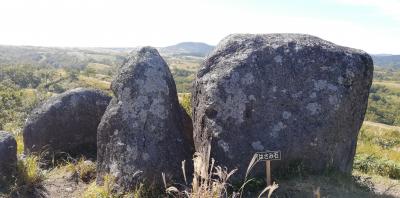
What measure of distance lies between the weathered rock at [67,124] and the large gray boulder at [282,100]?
4.18 metres

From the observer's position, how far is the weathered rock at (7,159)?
10.3m

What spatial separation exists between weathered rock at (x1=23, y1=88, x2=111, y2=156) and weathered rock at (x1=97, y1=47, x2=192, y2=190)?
9.11 ft

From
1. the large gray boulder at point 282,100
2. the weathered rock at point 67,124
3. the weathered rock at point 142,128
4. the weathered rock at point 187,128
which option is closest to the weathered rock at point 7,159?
the weathered rock at point 67,124

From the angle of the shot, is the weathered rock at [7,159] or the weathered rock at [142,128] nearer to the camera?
the weathered rock at [142,128]

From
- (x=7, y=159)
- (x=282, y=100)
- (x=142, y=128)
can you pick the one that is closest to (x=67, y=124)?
(x=7, y=159)

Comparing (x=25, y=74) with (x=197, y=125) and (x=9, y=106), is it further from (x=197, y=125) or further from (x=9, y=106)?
(x=197, y=125)

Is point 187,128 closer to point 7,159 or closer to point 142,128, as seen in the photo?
point 142,128

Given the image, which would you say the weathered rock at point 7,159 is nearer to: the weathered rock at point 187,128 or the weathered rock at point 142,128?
the weathered rock at point 142,128

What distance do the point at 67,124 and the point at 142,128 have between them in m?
4.02

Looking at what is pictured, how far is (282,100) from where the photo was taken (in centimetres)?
956

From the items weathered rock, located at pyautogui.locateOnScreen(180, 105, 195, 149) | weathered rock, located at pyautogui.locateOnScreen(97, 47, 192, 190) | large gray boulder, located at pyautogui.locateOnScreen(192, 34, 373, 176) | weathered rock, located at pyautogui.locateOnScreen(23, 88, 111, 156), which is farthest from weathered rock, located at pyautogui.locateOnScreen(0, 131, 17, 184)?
large gray boulder, located at pyautogui.locateOnScreen(192, 34, 373, 176)

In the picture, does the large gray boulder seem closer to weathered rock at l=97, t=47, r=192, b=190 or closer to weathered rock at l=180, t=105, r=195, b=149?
weathered rock at l=180, t=105, r=195, b=149

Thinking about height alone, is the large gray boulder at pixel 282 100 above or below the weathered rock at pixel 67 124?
above

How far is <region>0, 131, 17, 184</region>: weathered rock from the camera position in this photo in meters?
10.3
